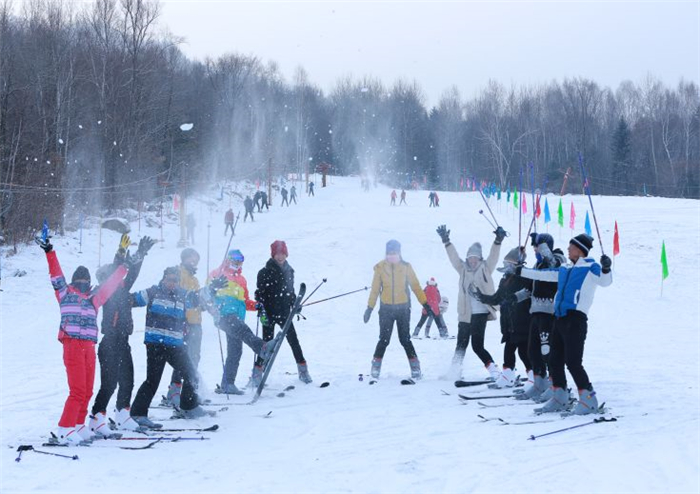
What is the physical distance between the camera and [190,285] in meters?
7.21

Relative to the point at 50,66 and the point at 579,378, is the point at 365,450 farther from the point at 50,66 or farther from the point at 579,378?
the point at 50,66

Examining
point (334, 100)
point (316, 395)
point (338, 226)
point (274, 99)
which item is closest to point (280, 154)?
point (274, 99)

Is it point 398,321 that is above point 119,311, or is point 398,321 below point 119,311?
below

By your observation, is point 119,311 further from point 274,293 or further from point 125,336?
point 274,293

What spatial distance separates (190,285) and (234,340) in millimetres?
880

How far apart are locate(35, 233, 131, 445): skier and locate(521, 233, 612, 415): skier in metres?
3.91

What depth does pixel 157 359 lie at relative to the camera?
6156 millimetres

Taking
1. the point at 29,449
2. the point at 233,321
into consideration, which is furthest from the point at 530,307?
the point at 29,449

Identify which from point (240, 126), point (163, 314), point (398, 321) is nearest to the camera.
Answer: point (163, 314)

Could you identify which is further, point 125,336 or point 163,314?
point 163,314

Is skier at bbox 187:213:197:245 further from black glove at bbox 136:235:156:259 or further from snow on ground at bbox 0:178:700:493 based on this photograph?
black glove at bbox 136:235:156:259

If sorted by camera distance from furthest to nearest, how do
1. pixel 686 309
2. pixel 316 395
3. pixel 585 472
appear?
pixel 686 309, pixel 316 395, pixel 585 472

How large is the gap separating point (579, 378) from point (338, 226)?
A: 870 inches

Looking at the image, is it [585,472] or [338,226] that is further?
[338,226]
